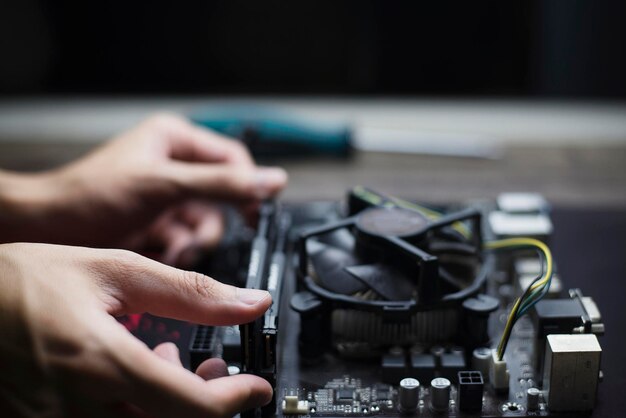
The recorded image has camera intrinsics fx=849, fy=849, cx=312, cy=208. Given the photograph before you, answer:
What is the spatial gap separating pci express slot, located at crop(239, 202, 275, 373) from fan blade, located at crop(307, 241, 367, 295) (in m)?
0.08

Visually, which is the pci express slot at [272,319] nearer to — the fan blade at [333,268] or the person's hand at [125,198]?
the fan blade at [333,268]

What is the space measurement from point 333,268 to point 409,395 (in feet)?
0.78

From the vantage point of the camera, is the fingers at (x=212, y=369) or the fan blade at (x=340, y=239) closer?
the fingers at (x=212, y=369)

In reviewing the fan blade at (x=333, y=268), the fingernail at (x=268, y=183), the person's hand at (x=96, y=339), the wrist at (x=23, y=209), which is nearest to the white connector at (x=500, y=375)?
the fan blade at (x=333, y=268)

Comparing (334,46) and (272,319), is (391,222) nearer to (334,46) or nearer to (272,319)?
(272,319)

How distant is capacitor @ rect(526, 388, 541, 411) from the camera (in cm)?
111

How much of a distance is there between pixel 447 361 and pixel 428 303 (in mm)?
85

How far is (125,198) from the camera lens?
5.20 ft

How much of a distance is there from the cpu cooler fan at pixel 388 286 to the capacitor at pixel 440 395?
11 centimetres

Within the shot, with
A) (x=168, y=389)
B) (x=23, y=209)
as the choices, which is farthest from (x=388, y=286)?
(x=23, y=209)

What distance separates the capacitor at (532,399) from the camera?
3.65 feet

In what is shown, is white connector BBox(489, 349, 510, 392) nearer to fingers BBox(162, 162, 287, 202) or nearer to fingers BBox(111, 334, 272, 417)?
fingers BBox(111, 334, 272, 417)

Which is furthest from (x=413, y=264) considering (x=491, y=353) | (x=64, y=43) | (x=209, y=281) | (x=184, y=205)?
(x=64, y=43)

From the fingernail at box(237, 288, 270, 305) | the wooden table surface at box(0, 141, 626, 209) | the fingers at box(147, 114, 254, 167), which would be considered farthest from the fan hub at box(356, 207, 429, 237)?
the wooden table surface at box(0, 141, 626, 209)
